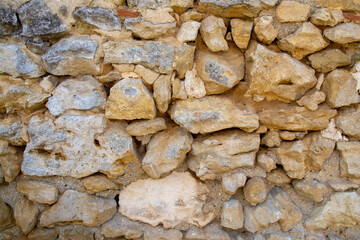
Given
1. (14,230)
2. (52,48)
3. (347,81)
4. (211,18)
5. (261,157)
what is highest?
(211,18)

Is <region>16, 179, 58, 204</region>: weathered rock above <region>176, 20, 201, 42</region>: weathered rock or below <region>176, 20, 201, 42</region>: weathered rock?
below

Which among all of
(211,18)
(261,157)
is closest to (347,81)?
(261,157)

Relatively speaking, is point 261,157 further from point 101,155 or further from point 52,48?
point 52,48

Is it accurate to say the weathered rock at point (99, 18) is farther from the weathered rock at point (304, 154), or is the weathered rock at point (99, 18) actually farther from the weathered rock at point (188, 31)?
the weathered rock at point (304, 154)

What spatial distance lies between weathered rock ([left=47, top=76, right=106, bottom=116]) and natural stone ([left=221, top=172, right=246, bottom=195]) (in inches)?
33.6

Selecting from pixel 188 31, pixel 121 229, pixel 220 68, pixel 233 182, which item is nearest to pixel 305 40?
pixel 220 68

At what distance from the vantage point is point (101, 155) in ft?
4.95

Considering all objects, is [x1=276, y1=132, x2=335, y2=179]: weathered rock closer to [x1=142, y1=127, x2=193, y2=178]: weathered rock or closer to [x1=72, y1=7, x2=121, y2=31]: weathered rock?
[x1=142, y1=127, x2=193, y2=178]: weathered rock

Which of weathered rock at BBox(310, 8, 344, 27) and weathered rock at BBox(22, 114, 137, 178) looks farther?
weathered rock at BBox(22, 114, 137, 178)

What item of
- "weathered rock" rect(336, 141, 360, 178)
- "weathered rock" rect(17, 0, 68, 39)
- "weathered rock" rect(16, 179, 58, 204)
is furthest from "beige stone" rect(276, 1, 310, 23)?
"weathered rock" rect(16, 179, 58, 204)

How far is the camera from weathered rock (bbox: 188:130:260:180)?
1.53 m

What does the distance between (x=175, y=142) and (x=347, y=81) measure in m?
1.01

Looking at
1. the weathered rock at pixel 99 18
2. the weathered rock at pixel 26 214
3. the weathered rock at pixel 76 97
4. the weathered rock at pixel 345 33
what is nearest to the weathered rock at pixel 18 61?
the weathered rock at pixel 76 97

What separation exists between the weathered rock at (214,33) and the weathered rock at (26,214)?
1.42m
